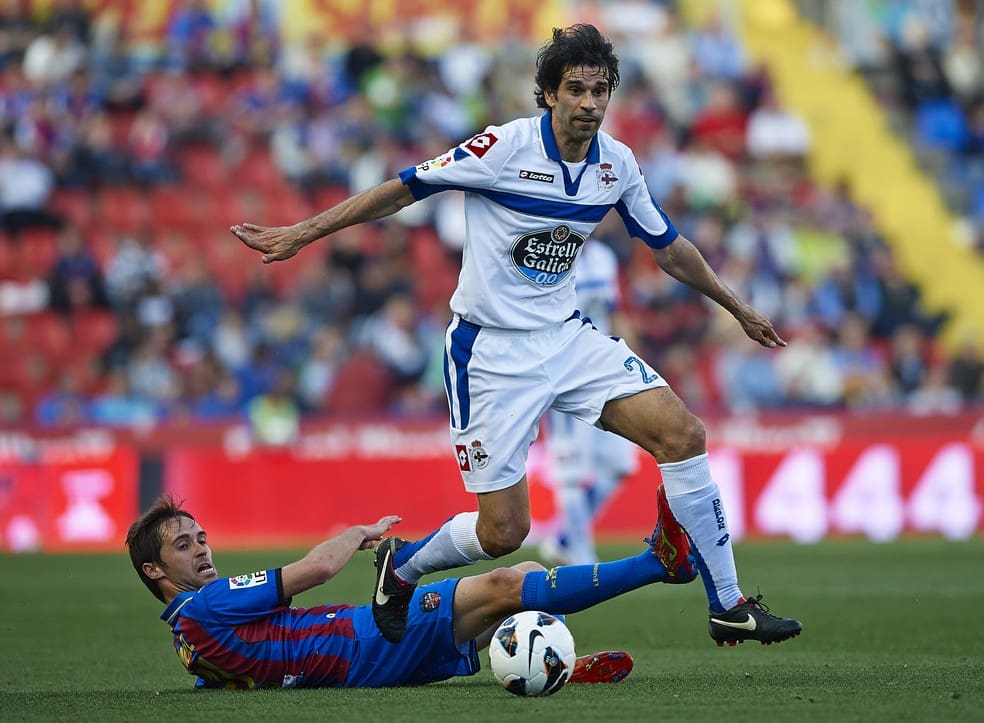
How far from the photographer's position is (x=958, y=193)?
24.4m

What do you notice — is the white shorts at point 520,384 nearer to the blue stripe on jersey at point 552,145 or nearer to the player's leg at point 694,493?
the player's leg at point 694,493

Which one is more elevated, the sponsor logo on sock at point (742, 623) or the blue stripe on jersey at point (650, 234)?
the blue stripe on jersey at point (650, 234)

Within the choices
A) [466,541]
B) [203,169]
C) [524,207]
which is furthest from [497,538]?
[203,169]

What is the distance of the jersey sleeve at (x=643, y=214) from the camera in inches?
289

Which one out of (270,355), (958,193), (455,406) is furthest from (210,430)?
(958,193)

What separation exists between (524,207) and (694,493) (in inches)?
58.3

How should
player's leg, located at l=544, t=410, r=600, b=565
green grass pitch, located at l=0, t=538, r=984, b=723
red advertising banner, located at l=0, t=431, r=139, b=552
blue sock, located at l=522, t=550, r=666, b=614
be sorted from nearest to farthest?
green grass pitch, located at l=0, t=538, r=984, b=723 → blue sock, located at l=522, t=550, r=666, b=614 → player's leg, located at l=544, t=410, r=600, b=565 → red advertising banner, located at l=0, t=431, r=139, b=552

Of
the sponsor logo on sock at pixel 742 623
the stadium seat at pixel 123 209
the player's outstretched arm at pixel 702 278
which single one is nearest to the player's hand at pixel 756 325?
the player's outstretched arm at pixel 702 278

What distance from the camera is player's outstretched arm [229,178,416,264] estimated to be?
686 centimetres

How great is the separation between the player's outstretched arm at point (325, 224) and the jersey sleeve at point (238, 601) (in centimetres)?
138

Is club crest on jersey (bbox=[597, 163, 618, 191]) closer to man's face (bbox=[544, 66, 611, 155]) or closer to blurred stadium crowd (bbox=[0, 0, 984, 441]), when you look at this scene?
man's face (bbox=[544, 66, 611, 155])

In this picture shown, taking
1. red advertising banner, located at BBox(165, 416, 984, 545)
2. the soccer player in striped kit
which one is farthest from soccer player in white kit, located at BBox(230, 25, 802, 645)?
red advertising banner, located at BBox(165, 416, 984, 545)

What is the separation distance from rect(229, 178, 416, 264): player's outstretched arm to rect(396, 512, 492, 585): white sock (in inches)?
54.8

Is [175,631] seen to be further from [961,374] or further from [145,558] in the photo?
[961,374]
